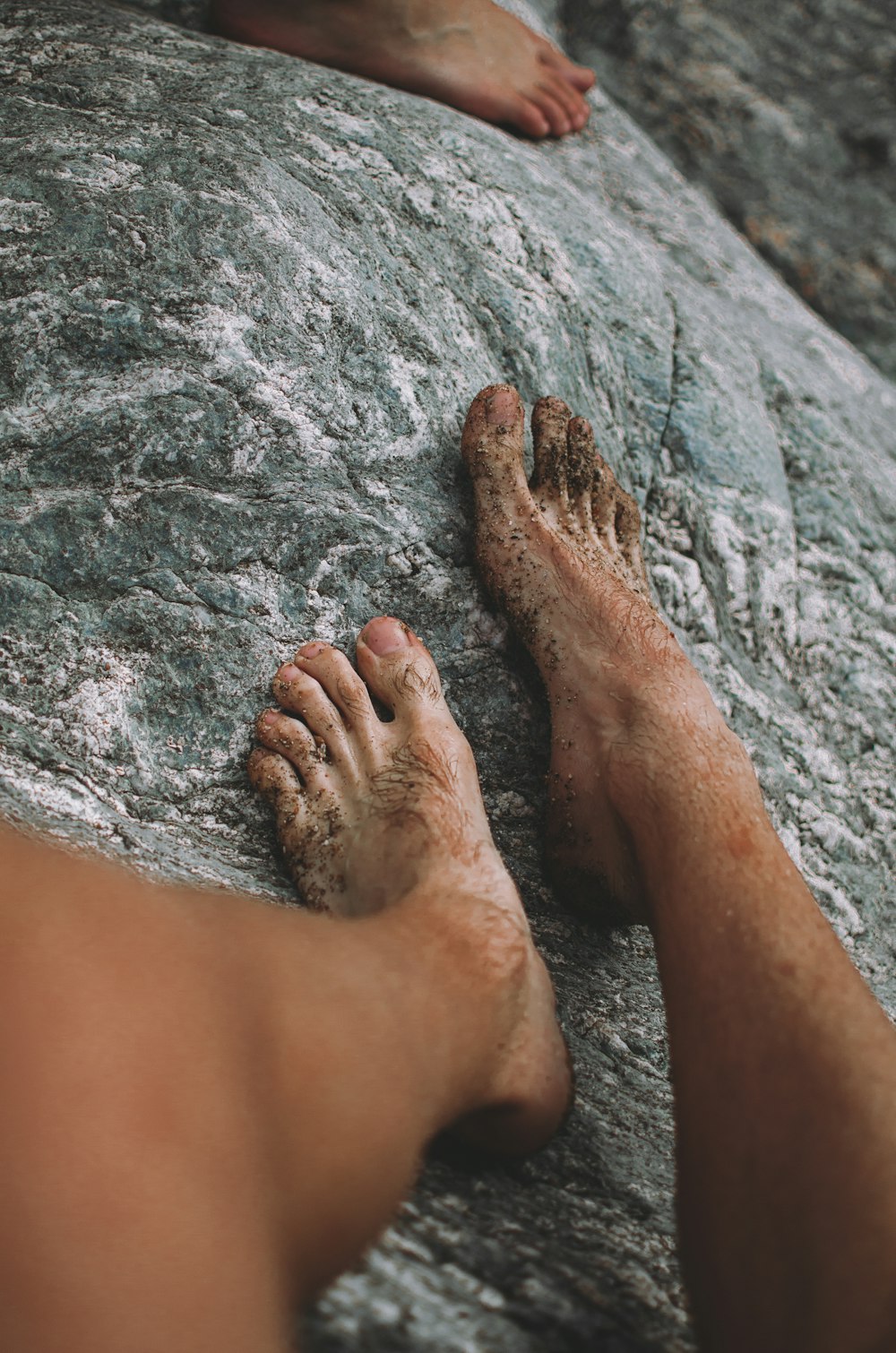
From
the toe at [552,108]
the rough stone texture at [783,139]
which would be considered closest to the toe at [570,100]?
the toe at [552,108]

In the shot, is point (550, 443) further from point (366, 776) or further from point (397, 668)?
point (366, 776)

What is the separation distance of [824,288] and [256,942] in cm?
317

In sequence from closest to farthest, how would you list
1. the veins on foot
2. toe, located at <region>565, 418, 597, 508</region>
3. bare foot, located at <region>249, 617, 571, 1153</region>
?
1. bare foot, located at <region>249, 617, 571, 1153</region>
2. the veins on foot
3. toe, located at <region>565, 418, 597, 508</region>

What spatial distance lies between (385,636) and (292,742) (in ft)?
0.72

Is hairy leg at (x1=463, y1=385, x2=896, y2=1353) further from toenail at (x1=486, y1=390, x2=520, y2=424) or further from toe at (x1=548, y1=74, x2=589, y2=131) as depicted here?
toe at (x1=548, y1=74, x2=589, y2=131)

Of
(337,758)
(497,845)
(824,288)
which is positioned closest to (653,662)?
(497,845)

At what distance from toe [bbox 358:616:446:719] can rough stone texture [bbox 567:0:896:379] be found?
2.55m

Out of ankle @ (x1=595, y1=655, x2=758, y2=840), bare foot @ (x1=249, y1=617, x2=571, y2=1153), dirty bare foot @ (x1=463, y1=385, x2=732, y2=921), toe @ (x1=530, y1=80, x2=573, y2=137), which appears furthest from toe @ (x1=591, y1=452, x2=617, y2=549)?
toe @ (x1=530, y1=80, x2=573, y2=137)

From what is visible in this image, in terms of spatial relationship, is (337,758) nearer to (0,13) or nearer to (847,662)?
(847,662)

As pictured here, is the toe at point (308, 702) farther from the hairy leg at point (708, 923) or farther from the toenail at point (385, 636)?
the hairy leg at point (708, 923)

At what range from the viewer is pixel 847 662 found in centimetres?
185

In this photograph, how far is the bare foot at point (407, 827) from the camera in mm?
1064

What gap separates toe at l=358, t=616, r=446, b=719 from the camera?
138 cm

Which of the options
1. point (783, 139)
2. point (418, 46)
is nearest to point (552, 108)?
point (418, 46)
